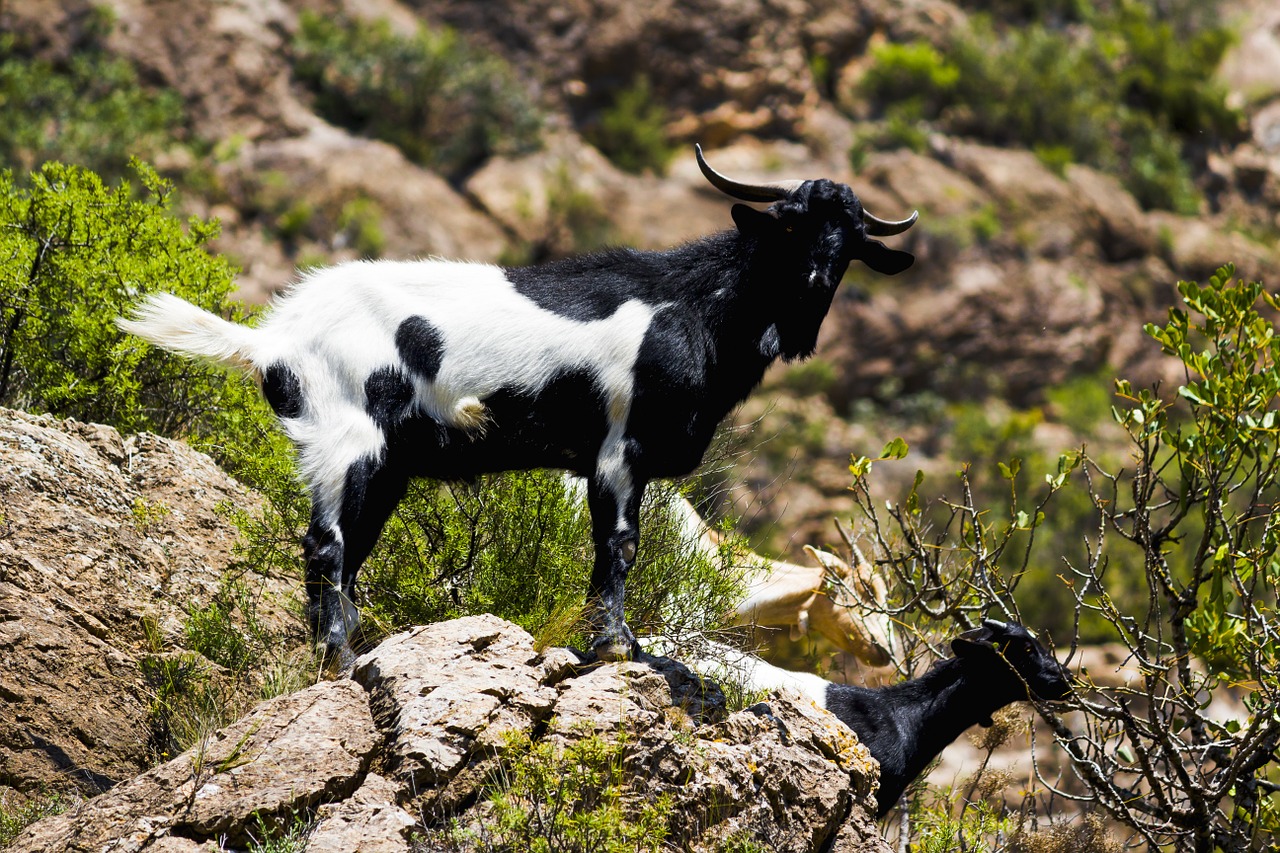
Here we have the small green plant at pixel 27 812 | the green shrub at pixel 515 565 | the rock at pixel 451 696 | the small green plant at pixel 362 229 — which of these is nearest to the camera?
the rock at pixel 451 696

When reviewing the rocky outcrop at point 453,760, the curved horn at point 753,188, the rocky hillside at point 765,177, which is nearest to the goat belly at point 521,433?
the rocky outcrop at point 453,760

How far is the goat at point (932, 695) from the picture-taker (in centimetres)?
647

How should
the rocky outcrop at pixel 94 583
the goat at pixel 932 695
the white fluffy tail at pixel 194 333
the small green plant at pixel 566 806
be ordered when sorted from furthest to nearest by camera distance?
the goat at pixel 932 695 → the white fluffy tail at pixel 194 333 → the rocky outcrop at pixel 94 583 → the small green plant at pixel 566 806

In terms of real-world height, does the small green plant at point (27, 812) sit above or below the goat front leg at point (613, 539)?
below

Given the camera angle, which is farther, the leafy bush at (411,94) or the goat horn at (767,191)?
the leafy bush at (411,94)

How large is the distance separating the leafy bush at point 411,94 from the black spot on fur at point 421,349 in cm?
2541

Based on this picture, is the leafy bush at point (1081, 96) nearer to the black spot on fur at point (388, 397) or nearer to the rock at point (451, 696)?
Result: the black spot on fur at point (388, 397)

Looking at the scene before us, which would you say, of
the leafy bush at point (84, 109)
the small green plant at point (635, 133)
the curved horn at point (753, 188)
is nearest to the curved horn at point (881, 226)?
the curved horn at point (753, 188)

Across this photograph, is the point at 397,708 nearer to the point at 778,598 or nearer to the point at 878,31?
the point at 778,598

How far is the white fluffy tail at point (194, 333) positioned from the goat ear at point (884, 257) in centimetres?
258

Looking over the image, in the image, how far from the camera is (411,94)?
100 feet

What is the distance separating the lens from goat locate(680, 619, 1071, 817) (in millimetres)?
6469

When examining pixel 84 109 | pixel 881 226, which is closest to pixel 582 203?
pixel 84 109

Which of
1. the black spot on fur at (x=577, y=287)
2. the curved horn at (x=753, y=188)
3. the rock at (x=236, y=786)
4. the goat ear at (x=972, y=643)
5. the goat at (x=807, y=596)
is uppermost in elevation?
the curved horn at (x=753, y=188)
